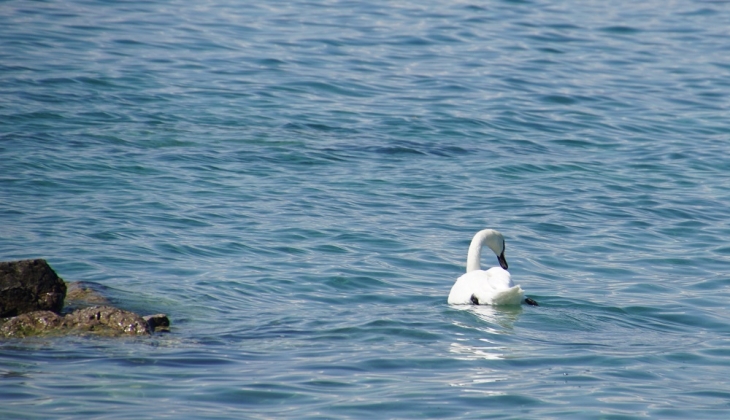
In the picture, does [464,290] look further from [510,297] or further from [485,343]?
[485,343]

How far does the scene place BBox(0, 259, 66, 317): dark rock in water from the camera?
7.67m

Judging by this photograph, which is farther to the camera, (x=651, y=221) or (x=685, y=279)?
(x=651, y=221)

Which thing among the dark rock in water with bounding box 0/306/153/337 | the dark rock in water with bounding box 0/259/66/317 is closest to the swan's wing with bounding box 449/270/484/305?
the dark rock in water with bounding box 0/306/153/337

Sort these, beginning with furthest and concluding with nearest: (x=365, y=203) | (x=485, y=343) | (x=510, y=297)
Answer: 1. (x=365, y=203)
2. (x=510, y=297)
3. (x=485, y=343)

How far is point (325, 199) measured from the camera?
12281 millimetres

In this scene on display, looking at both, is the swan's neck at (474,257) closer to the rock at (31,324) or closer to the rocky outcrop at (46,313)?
the rocky outcrop at (46,313)

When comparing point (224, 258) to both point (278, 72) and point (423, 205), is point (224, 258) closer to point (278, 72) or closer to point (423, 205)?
point (423, 205)

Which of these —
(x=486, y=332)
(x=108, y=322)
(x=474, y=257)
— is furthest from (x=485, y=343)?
(x=108, y=322)

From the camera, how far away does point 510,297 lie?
28.8ft

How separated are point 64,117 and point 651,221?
7.89 metres

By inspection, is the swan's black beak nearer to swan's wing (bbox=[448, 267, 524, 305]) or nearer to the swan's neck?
the swan's neck

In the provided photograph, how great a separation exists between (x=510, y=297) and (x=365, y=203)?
369cm

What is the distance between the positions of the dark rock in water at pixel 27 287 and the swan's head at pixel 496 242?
12.9ft

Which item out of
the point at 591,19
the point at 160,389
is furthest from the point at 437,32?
the point at 160,389
